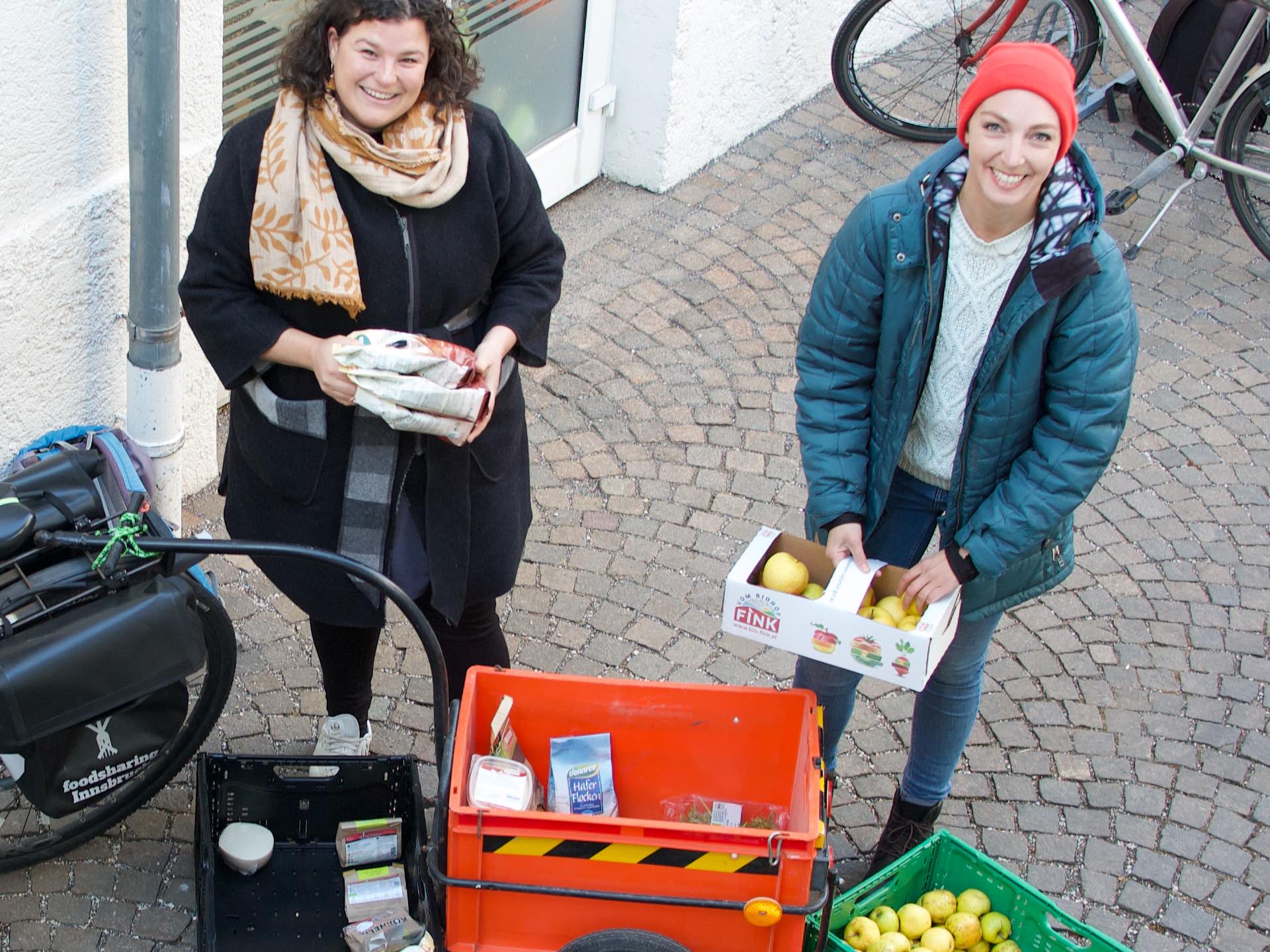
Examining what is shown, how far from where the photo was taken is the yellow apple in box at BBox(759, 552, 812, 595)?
3.20 meters

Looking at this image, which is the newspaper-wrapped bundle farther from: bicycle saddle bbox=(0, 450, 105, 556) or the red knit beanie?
the red knit beanie

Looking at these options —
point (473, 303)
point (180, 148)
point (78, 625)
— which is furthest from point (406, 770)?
point (180, 148)

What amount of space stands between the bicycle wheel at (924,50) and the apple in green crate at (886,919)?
15.7 ft

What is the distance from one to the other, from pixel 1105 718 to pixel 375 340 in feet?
8.73

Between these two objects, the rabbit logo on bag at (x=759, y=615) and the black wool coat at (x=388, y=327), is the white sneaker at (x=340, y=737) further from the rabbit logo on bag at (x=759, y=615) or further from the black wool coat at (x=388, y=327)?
the rabbit logo on bag at (x=759, y=615)

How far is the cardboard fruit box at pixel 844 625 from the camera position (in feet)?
9.86

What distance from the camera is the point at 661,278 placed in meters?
6.16

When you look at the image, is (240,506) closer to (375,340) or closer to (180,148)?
(375,340)

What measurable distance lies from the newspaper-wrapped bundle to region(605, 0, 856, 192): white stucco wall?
3780mm

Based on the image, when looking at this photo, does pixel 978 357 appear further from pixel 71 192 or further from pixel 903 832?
pixel 71 192

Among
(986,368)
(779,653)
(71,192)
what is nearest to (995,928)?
(986,368)

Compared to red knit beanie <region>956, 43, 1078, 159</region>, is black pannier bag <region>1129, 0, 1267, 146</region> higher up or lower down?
lower down

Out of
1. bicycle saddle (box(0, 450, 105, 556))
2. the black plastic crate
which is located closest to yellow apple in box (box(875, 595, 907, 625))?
the black plastic crate

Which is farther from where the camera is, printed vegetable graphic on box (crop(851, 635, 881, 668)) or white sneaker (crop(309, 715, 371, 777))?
white sneaker (crop(309, 715, 371, 777))
